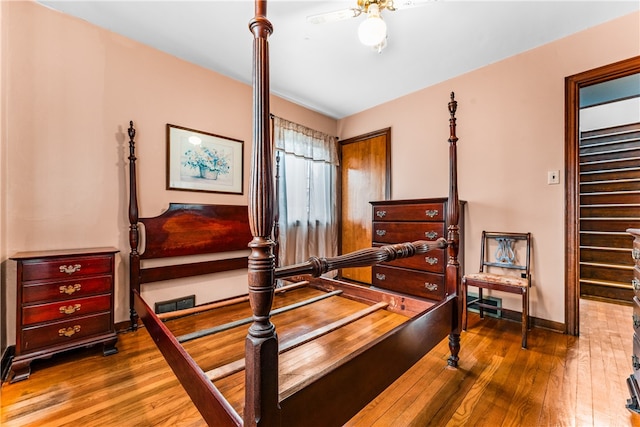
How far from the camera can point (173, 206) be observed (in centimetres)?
242

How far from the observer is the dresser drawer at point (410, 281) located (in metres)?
2.43

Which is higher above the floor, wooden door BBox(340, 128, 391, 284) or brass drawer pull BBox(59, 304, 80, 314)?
wooden door BBox(340, 128, 391, 284)

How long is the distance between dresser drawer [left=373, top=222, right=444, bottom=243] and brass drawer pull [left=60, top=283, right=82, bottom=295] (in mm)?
2544

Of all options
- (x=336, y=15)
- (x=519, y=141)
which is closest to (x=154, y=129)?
(x=336, y=15)

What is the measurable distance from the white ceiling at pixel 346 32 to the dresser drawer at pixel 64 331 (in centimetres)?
222

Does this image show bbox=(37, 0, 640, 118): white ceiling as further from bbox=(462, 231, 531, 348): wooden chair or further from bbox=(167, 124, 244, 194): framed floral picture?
bbox=(462, 231, 531, 348): wooden chair

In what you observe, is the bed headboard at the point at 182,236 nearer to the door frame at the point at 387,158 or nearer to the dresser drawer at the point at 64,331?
the dresser drawer at the point at 64,331

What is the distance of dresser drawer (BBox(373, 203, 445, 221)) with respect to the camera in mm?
2457

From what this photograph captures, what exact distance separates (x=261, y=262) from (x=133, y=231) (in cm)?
205

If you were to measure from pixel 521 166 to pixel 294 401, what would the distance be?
2.75 metres

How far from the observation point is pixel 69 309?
67.0 inches

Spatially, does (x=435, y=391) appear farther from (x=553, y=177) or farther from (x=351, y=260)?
(x=553, y=177)

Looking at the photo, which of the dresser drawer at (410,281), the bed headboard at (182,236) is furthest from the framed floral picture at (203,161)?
the dresser drawer at (410,281)

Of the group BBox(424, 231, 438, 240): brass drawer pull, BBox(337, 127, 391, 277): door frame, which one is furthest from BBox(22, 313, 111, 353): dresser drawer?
BBox(337, 127, 391, 277): door frame
